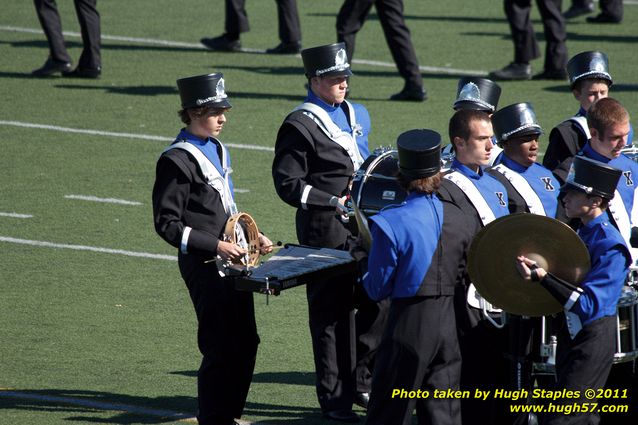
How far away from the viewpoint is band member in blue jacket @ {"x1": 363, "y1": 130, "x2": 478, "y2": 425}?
18.9 feet

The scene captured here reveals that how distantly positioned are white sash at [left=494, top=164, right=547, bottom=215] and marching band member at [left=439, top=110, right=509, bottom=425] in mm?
370

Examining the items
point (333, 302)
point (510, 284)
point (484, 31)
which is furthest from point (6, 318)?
point (484, 31)

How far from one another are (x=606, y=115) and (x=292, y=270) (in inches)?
74.1

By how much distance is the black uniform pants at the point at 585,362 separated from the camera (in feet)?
19.6

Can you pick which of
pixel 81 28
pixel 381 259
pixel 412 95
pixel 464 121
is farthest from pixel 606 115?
pixel 81 28

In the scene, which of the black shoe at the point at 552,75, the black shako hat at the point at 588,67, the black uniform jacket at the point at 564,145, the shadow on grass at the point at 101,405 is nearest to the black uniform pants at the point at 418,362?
the shadow on grass at the point at 101,405

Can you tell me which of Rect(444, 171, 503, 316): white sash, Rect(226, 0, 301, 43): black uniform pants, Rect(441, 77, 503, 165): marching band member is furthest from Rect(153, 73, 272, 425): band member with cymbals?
Rect(226, 0, 301, 43): black uniform pants

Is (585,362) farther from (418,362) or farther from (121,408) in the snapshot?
(121,408)

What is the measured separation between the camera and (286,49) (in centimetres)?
1728

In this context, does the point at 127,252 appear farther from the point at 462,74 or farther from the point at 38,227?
the point at 462,74

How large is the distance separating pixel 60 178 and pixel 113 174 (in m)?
0.49

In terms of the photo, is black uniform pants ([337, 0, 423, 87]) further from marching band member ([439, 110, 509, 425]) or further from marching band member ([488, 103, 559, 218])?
marching band member ([439, 110, 509, 425])

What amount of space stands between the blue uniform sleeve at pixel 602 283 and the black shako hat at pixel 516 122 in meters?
1.24

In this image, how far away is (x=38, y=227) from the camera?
10.9 metres
